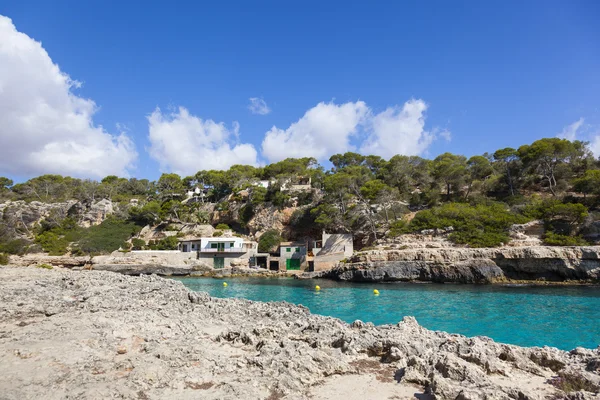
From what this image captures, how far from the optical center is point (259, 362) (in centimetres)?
616

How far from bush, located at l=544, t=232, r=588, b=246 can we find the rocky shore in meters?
2.07

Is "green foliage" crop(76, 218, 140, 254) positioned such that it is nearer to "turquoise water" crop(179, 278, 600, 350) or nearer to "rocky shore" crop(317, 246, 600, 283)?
"rocky shore" crop(317, 246, 600, 283)

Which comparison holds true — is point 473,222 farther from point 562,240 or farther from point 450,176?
point 450,176

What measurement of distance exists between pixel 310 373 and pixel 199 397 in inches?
72.2

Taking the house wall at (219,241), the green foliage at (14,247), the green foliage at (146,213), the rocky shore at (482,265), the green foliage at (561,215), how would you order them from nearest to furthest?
1. the rocky shore at (482,265)
2. the green foliage at (561,215)
3. the green foliage at (14,247)
4. the house wall at (219,241)
5. the green foliage at (146,213)

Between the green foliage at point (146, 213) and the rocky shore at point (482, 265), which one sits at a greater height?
the green foliage at point (146, 213)

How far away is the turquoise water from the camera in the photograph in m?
11.8

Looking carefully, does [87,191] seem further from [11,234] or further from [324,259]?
[324,259]

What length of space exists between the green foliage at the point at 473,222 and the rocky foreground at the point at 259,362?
29.4m

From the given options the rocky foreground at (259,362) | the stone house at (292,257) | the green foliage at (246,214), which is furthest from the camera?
the green foliage at (246,214)

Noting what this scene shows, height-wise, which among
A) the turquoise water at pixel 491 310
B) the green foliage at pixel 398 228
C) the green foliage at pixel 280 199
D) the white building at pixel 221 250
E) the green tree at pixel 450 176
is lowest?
the turquoise water at pixel 491 310

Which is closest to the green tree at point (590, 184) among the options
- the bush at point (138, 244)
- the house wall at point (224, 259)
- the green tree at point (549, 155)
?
the green tree at point (549, 155)

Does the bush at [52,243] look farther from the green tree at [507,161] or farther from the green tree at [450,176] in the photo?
the green tree at [507,161]

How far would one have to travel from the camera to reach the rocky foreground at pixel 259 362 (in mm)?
4992
